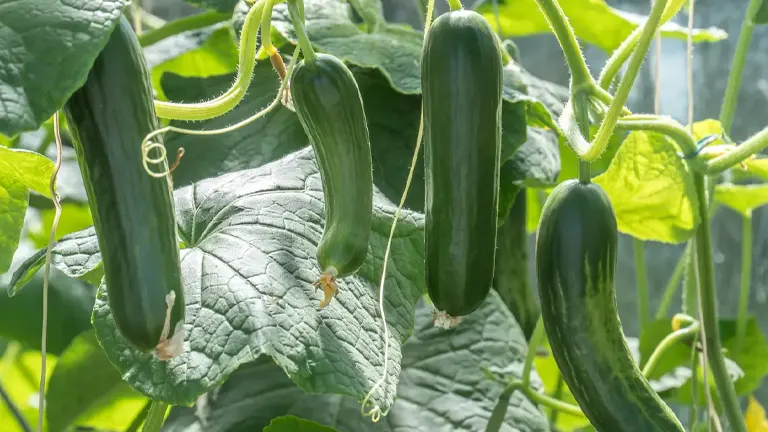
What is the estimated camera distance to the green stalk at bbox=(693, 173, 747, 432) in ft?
2.12

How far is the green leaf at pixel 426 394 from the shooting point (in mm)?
748

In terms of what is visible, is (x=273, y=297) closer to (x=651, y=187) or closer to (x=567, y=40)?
(x=567, y=40)

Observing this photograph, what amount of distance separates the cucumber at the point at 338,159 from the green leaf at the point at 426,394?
1.03 feet

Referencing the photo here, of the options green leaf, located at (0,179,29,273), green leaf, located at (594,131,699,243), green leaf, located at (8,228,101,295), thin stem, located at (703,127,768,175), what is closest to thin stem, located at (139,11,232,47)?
green leaf, located at (0,179,29,273)

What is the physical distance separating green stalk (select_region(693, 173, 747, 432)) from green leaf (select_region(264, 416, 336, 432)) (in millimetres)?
317

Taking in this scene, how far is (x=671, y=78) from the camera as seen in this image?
5.42ft

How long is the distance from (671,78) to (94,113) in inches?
57.5

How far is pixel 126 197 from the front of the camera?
1.33 ft

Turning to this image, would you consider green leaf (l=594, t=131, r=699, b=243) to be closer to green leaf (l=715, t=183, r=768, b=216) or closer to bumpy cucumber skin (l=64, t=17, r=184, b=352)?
green leaf (l=715, t=183, r=768, b=216)

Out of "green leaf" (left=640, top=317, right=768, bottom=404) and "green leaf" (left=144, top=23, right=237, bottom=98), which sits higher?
"green leaf" (left=144, top=23, right=237, bottom=98)

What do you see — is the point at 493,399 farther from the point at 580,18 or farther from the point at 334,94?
the point at 580,18

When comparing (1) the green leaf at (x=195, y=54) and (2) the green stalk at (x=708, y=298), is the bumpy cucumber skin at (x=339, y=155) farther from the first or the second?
(1) the green leaf at (x=195, y=54)

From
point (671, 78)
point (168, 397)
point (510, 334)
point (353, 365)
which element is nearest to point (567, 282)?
point (353, 365)

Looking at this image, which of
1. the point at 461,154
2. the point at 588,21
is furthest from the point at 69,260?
the point at 588,21
